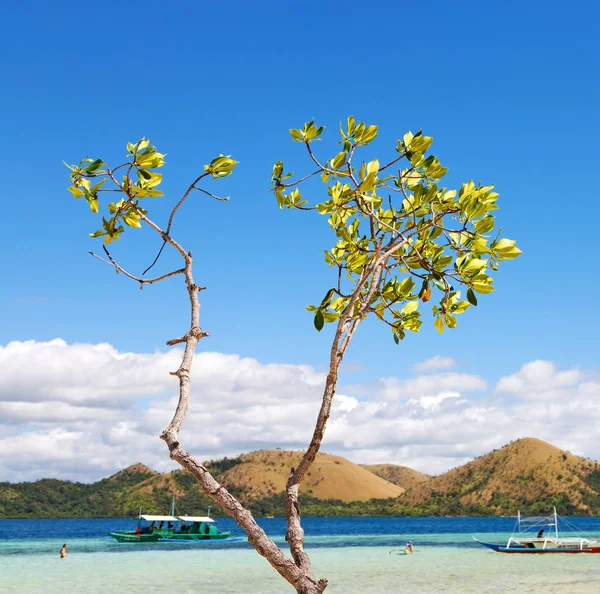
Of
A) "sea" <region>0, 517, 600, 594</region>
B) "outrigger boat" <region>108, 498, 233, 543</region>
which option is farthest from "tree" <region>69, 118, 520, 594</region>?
"outrigger boat" <region>108, 498, 233, 543</region>

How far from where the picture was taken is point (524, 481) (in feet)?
448

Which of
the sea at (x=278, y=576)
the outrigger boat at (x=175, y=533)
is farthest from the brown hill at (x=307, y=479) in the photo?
the sea at (x=278, y=576)

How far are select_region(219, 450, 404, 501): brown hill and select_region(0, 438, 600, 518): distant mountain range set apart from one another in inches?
9.1

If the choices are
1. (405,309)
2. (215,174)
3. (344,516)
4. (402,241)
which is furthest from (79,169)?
(344,516)

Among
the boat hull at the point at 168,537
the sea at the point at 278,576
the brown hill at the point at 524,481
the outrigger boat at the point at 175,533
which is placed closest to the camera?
the sea at the point at 278,576

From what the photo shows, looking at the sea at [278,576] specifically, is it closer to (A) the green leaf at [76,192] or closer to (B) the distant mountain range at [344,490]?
(A) the green leaf at [76,192]

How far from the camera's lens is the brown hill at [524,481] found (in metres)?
132

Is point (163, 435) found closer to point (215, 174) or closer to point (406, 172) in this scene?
point (215, 174)

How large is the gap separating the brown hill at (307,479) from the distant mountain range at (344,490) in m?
0.23

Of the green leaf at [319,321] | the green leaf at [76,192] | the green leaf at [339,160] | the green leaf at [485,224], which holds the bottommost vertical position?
the green leaf at [319,321]

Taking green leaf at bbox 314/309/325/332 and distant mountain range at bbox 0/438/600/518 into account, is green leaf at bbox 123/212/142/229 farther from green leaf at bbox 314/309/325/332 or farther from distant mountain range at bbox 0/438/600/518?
distant mountain range at bbox 0/438/600/518

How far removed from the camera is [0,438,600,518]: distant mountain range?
13538 centimetres

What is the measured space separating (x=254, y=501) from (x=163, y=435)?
528 feet

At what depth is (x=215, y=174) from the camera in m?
3.87
